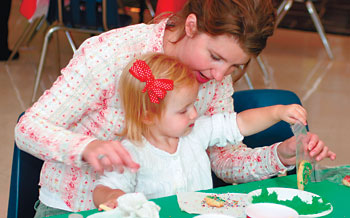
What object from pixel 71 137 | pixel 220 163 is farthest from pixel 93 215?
pixel 220 163

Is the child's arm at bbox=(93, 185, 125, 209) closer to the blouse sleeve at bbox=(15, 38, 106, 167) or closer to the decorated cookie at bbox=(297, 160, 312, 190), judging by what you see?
the blouse sleeve at bbox=(15, 38, 106, 167)

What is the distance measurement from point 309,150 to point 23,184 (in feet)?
2.47

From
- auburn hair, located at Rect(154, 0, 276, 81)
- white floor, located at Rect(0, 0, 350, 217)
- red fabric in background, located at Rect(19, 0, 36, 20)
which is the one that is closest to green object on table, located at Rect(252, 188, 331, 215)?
auburn hair, located at Rect(154, 0, 276, 81)

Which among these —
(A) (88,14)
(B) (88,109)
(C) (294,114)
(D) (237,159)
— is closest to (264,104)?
(D) (237,159)

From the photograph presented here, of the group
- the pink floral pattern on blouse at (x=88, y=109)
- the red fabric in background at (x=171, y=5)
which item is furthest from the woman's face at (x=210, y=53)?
the red fabric in background at (x=171, y=5)

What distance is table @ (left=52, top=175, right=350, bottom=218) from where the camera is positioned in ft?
3.74

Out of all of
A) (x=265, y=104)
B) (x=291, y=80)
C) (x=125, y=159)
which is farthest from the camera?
(x=291, y=80)

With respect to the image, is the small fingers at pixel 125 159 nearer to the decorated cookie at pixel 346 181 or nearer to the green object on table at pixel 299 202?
the green object on table at pixel 299 202

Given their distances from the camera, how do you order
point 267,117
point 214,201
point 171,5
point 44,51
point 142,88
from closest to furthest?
point 214,201, point 142,88, point 267,117, point 171,5, point 44,51

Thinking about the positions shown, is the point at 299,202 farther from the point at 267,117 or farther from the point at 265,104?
the point at 265,104

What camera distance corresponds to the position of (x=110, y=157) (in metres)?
1.05

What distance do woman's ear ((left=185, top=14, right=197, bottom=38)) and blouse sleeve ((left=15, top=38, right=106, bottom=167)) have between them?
266mm

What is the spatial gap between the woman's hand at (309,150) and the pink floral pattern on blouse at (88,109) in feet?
0.10

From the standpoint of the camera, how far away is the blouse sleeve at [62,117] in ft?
3.95
